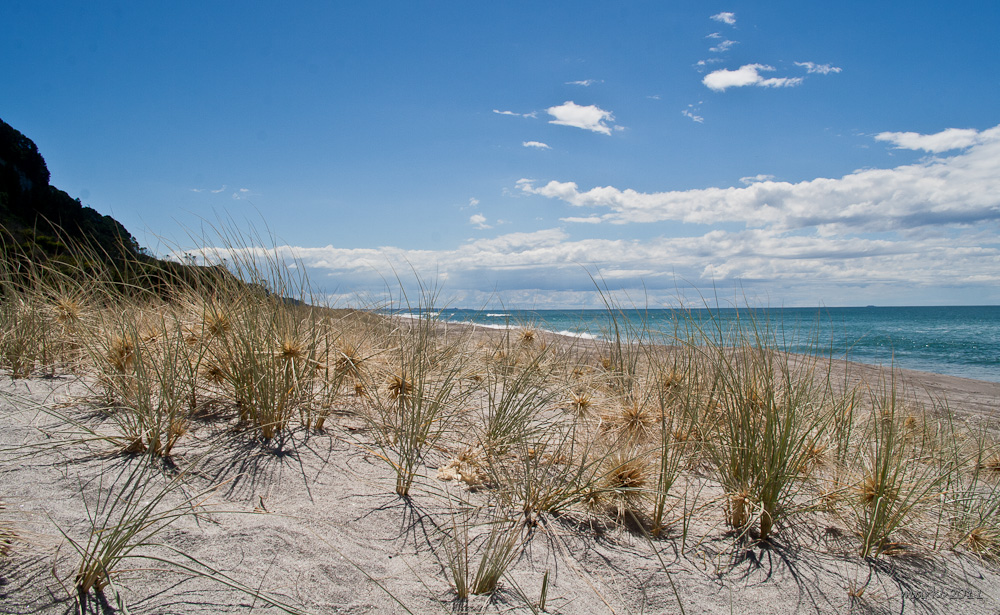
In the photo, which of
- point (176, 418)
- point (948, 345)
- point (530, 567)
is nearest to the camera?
point (530, 567)

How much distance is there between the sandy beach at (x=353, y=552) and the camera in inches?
64.4

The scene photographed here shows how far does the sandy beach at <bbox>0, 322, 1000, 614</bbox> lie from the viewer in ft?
5.36

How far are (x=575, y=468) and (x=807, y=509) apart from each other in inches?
42.7

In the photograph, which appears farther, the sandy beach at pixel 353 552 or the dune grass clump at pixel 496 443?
the dune grass clump at pixel 496 443

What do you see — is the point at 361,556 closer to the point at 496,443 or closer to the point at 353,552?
the point at 353,552

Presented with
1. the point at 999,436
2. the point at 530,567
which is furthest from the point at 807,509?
the point at 999,436

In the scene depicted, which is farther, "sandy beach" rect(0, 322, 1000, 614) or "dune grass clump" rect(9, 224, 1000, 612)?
"dune grass clump" rect(9, 224, 1000, 612)

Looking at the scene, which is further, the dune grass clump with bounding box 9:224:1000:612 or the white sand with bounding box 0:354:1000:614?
the dune grass clump with bounding box 9:224:1000:612

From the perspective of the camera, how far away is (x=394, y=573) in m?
1.85

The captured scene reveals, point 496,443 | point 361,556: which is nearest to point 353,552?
point 361,556

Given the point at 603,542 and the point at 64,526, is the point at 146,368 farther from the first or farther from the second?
the point at 603,542

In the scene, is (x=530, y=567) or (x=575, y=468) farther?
(x=575, y=468)

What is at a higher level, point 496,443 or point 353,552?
point 496,443

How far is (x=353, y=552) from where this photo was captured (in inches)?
76.0
